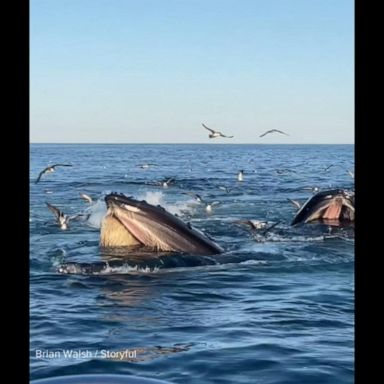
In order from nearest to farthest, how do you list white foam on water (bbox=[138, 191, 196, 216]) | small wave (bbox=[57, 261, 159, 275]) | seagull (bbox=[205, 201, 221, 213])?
small wave (bbox=[57, 261, 159, 275]) → white foam on water (bbox=[138, 191, 196, 216]) → seagull (bbox=[205, 201, 221, 213])

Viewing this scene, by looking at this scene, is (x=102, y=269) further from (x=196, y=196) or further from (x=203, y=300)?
(x=196, y=196)

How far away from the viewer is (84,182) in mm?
8586

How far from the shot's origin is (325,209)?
246 inches

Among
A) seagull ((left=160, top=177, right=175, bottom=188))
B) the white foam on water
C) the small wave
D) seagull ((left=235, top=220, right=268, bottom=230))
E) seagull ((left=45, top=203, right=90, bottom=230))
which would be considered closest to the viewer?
the small wave

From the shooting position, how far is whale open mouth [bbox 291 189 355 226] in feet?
18.8

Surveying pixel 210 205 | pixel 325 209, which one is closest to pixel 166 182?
pixel 210 205

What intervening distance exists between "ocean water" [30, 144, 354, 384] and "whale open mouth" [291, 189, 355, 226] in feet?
0.47

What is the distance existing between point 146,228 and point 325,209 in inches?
73.9

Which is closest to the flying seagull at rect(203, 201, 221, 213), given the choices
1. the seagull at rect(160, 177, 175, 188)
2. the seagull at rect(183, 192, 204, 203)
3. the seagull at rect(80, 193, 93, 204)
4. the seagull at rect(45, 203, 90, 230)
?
the seagull at rect(183, 192, 204, 203)

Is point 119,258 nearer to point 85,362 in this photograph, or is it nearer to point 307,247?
point 307,247

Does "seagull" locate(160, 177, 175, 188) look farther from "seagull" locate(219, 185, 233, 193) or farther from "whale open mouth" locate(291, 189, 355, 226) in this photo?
"whale open mouth" locate(291, 189, 355, 226)

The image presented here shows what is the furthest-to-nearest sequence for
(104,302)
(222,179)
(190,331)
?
(222,179)
(104,302)
(190,331)
